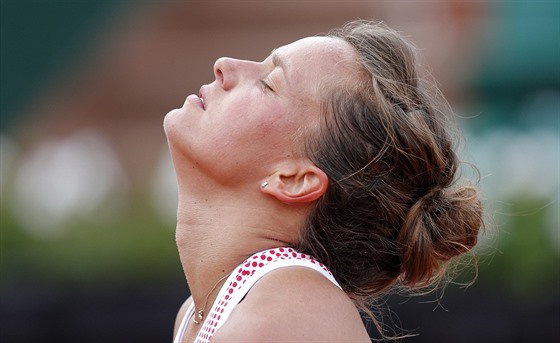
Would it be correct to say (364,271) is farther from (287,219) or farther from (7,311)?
(7,311)

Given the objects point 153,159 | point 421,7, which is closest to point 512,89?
point 421,7

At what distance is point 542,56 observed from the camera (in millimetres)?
7672

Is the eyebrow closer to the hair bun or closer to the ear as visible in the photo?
the ear

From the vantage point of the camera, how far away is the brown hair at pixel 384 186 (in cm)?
256

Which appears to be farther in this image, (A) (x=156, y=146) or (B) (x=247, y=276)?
(A) (x=156, y=146)

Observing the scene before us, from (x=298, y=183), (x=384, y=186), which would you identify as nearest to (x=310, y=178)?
(x=298, y=183)


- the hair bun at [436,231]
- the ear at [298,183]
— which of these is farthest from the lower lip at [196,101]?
the hair bun at [436,231]

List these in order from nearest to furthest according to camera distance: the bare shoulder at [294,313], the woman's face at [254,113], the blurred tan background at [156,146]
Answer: the bare shoulder at [294,313] < the woman's face at [254,113] < the blurred tan background at [156,146]

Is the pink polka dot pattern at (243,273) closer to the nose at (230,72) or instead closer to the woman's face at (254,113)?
the woman's face at (254,113)

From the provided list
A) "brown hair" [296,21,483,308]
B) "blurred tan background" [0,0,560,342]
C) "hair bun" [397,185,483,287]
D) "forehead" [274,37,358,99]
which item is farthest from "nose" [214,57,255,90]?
"blurred tan background" [0,0,560,342]

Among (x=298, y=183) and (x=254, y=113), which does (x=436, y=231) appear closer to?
(x=298, y=183)

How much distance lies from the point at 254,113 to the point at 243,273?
1.47 feet

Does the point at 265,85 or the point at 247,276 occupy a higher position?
the point at 265,85

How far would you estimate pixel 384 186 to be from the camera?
2.58 metres
